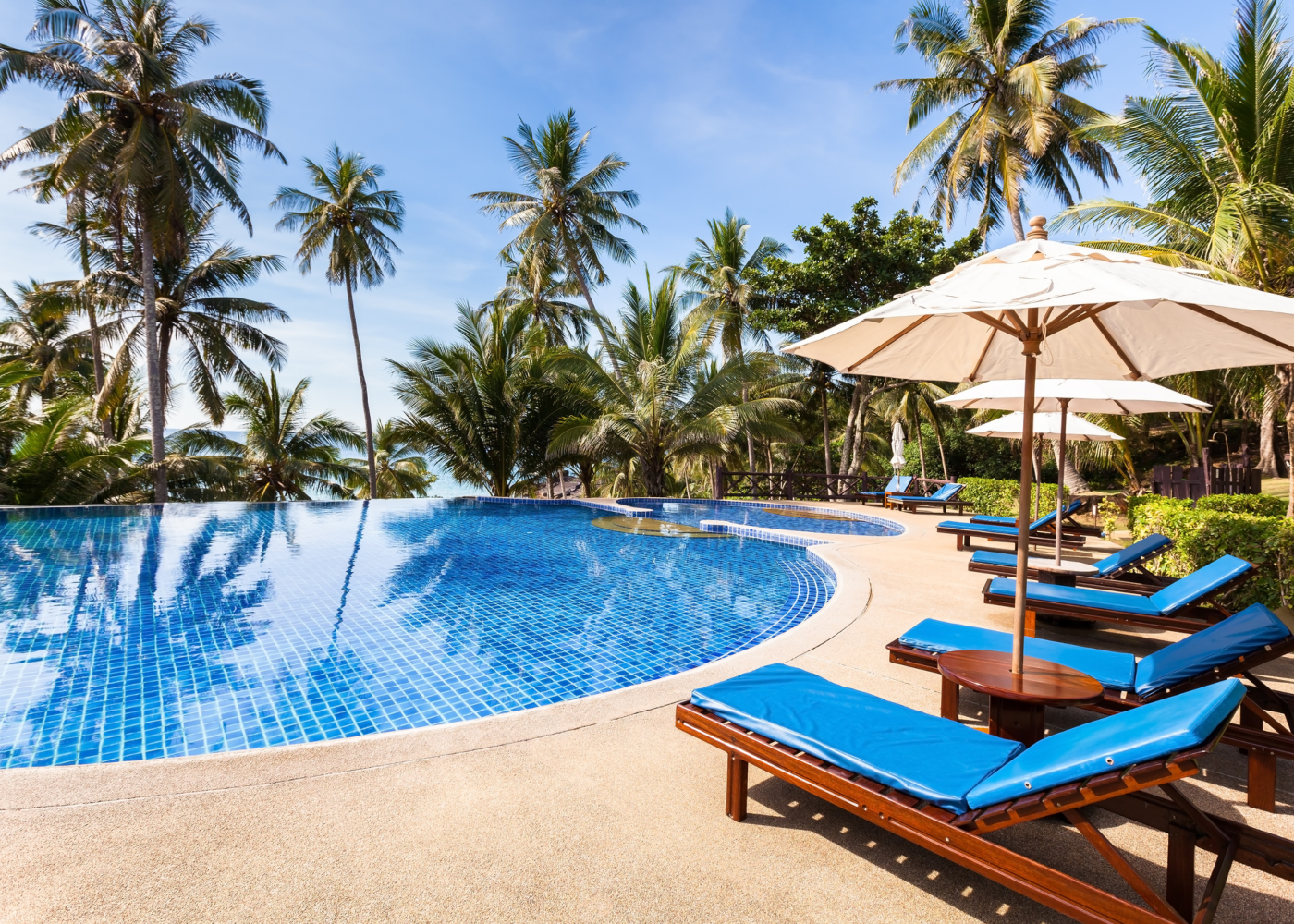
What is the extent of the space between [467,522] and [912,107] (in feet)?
49.6

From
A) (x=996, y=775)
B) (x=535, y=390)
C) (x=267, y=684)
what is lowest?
(x=267, y=684)

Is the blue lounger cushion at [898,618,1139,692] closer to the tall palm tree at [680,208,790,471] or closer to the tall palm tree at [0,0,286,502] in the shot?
the tall palm tree at [0,0,286,502]

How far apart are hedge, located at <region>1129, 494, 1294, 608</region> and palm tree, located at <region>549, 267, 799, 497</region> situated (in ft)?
34.4

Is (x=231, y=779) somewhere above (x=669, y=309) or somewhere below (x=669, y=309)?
below

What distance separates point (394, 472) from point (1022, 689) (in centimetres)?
2388

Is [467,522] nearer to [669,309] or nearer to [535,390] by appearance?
[535,390]

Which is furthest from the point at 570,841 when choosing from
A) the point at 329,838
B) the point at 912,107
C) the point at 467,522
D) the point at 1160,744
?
the point at 912,107

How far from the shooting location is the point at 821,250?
1938 centimetres

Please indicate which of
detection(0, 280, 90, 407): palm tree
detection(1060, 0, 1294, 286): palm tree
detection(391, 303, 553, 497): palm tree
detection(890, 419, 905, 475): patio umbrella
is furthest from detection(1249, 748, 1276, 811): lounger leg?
detection(0, 280, 90, 407): palm tree

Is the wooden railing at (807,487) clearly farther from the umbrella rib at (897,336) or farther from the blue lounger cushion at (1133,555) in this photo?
the umbrella rib at (897,336)

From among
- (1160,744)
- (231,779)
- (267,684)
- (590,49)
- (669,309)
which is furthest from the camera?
(669,309)

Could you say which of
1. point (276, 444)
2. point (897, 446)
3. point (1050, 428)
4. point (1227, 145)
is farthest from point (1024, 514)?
point (276, 444)

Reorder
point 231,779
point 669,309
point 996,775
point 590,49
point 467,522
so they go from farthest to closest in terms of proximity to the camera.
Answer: point 669,309 → point 590,49 → point 467,522 → point 231,779 → point 996,775

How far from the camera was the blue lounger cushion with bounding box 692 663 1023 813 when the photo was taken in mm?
2021
